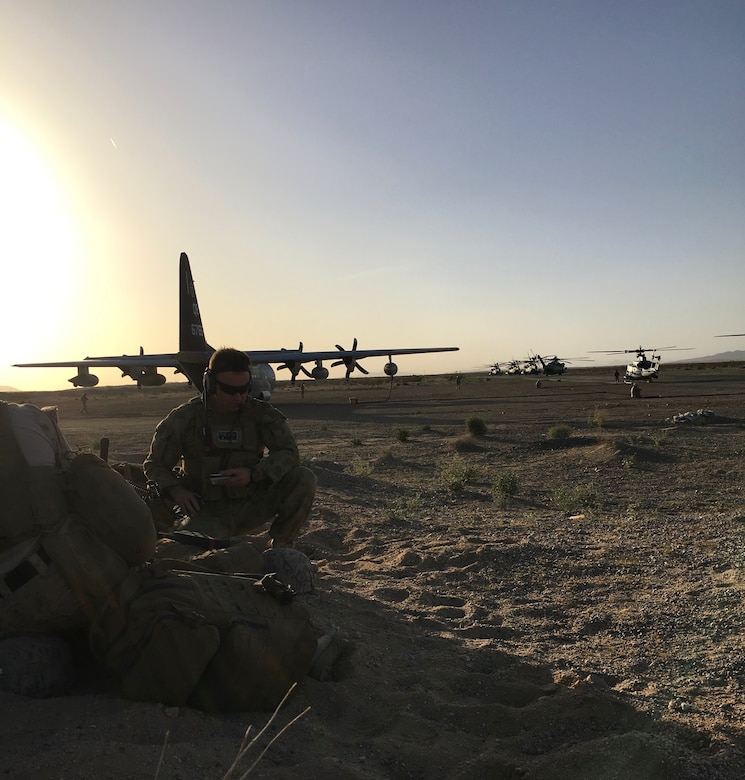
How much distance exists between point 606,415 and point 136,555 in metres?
21.2

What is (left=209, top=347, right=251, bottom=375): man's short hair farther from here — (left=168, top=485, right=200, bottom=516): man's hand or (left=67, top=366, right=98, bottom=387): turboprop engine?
(left=67, top=366, right=98, bottom=387): turboprop engine

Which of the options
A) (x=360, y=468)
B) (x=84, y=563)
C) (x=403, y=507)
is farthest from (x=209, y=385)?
(x=360, y=468)

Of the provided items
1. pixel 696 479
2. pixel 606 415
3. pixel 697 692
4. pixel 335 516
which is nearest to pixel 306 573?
pixel 697 692

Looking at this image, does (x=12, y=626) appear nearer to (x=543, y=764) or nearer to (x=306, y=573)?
(x=306, y=573)

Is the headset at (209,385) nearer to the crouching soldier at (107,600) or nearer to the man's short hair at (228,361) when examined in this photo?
the man's short hair at (228,361)

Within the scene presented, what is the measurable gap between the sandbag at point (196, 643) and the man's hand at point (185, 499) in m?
1.66

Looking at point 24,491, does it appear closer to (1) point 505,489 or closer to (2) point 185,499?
(2) point 185,499

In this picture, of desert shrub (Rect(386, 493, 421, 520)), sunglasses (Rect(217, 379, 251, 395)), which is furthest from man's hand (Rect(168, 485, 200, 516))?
desert shrub (Rect(386, 493, 421, 520))

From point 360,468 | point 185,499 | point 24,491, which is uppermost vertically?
point 24,491

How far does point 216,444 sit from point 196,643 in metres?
2.49

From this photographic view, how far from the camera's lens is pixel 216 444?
5.27m

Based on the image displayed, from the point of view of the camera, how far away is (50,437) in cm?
326

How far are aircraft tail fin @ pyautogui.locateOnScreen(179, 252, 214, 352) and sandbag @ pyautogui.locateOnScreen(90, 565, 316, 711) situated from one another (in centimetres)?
2477

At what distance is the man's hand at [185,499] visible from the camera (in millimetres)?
4941
